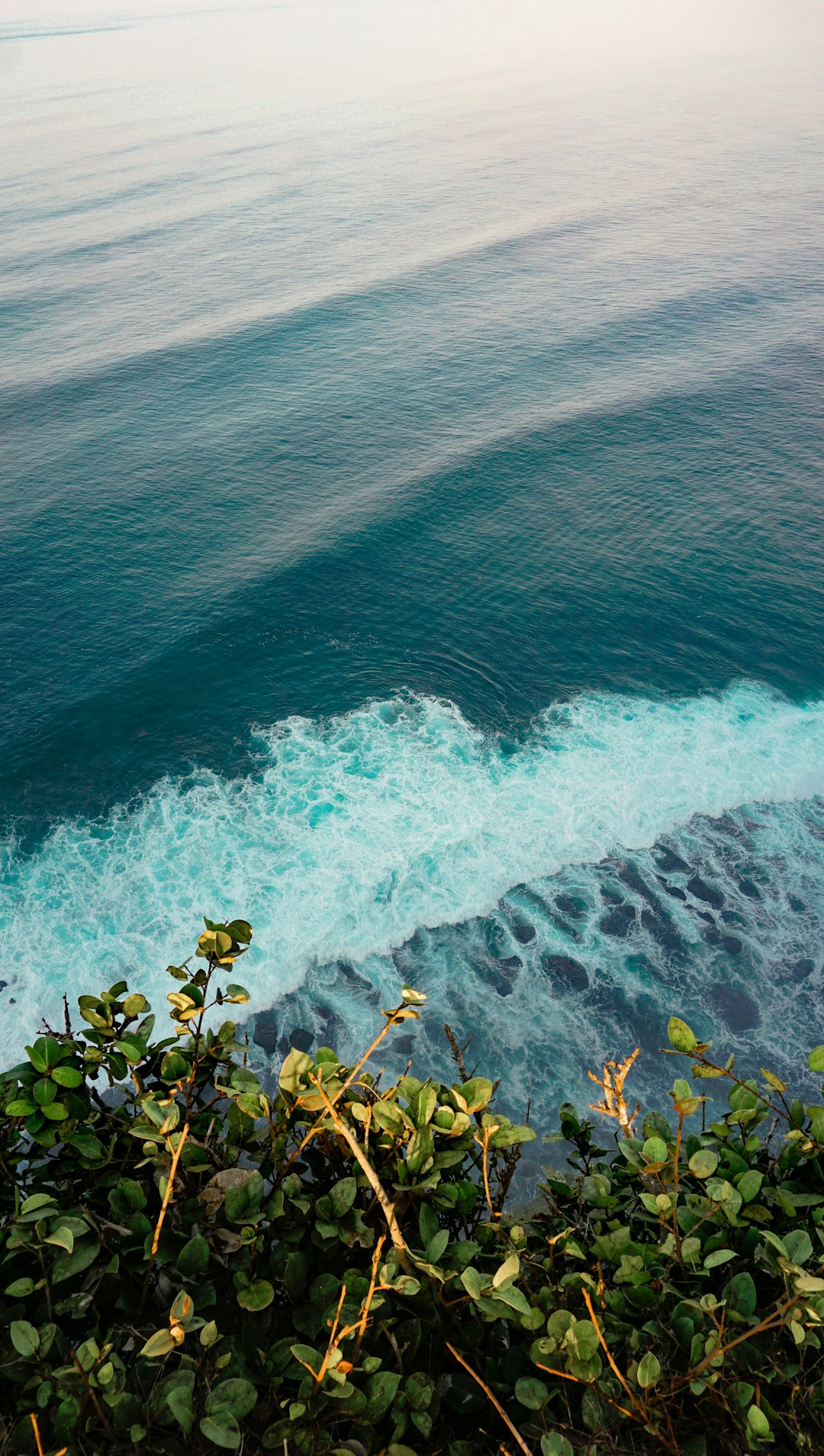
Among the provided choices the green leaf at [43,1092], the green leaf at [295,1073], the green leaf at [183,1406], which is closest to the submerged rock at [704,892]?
the green leaf at [295,1073]

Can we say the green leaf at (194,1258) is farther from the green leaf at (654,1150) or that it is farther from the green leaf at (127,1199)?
the green leaf at (654,1150)

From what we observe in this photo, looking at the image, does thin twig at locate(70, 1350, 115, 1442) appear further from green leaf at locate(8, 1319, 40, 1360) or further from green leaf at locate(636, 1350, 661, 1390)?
green leaf at locate(636, 1350, 661, 1390)

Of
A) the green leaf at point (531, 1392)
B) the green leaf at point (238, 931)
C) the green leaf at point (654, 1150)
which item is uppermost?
the green leaf at point (238, 931)

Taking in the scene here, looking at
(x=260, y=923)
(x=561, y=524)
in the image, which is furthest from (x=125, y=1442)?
(x=561, y=524)

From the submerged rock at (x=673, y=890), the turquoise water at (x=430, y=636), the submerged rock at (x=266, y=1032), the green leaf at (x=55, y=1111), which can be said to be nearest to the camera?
the green leaf at (x=55, y=1111)

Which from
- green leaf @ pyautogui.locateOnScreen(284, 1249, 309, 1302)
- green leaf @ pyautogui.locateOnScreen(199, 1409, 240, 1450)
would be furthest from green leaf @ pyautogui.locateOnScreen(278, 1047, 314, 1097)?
green leaf @ pyautogui.locateOnScreen(199, 1409, 240, 1450)

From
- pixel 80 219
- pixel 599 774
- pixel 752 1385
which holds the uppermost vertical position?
pixel 80 219

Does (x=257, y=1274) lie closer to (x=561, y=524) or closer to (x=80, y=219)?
(x=561, y=524)
